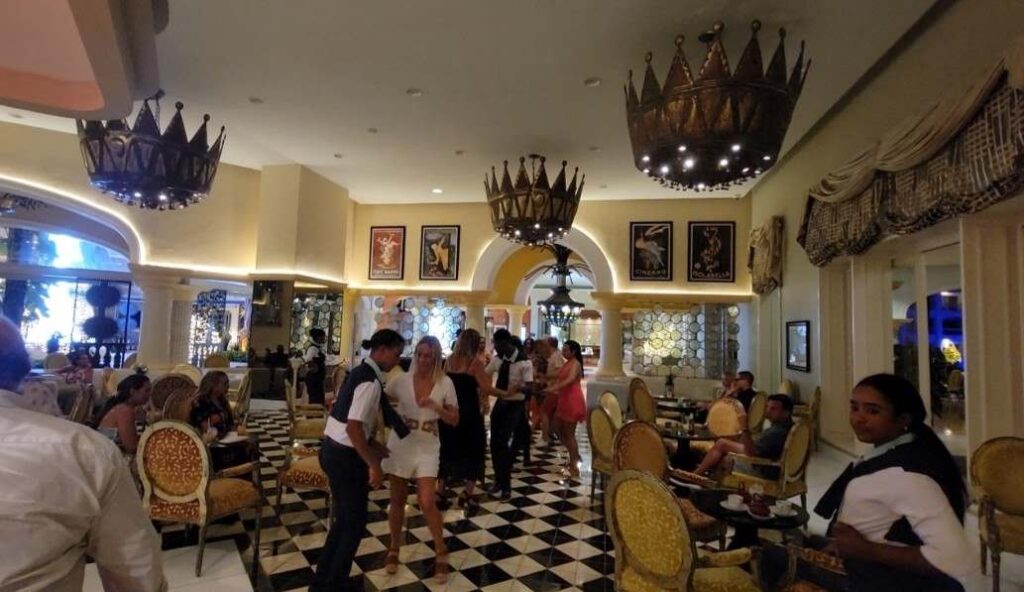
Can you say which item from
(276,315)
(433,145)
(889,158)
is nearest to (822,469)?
(889,158)

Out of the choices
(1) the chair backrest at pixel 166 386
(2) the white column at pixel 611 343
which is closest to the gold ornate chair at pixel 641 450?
(1) the chair backrest at pixel 166 386

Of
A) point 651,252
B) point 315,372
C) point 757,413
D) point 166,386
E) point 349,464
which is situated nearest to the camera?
point 349,464

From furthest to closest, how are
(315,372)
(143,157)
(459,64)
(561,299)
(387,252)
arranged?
(561,299), (387,252), (315,372), (459,64), (143,157)

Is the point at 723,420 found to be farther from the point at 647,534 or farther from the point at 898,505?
the point at 898,505

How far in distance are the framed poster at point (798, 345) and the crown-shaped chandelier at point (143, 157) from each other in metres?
7.52

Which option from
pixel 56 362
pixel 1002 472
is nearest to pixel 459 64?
pixel 1002 472

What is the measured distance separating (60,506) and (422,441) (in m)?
2.33

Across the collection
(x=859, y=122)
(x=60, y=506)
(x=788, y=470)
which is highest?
(x=859, y=122)

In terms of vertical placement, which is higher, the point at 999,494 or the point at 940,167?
the point at 940,167

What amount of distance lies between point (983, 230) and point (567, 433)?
4272mm

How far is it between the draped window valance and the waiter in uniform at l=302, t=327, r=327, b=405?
774 cm

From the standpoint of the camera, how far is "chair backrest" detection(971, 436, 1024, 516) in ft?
10.7

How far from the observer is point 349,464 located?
9.39 ft

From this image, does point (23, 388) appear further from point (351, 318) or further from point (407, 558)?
point (351, 318)
